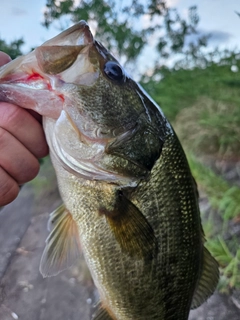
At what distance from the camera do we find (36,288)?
387cm

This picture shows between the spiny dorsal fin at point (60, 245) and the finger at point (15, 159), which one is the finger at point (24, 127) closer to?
the finger at point (15, 159)

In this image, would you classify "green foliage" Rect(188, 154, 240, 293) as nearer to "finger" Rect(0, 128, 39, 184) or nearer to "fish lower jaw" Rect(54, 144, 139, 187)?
"fish lower jaw" Rect(54, 144, 139, 187)

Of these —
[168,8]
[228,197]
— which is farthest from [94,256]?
[168,8]

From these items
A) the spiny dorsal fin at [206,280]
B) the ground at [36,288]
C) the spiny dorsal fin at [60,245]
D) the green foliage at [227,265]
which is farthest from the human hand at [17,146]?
the green foliage at [227,265]

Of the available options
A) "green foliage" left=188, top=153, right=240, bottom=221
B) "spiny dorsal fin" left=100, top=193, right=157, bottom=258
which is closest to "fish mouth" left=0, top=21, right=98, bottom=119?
"spiny dorsal fin" left=100, top=193, right=157, bottom=258

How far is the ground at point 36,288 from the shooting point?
3.07m

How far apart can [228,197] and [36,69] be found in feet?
8.56

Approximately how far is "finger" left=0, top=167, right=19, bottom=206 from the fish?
148 millimetres

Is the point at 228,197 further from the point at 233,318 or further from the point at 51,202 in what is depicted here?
the point at 51,202

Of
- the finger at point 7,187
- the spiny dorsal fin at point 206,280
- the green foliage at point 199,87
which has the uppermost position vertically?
the finger at point 7,187

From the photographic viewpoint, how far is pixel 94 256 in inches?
60.7

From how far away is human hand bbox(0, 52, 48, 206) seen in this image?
133 centimetres

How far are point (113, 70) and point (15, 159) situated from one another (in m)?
0.42

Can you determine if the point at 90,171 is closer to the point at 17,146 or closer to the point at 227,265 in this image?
the point at 17,146
